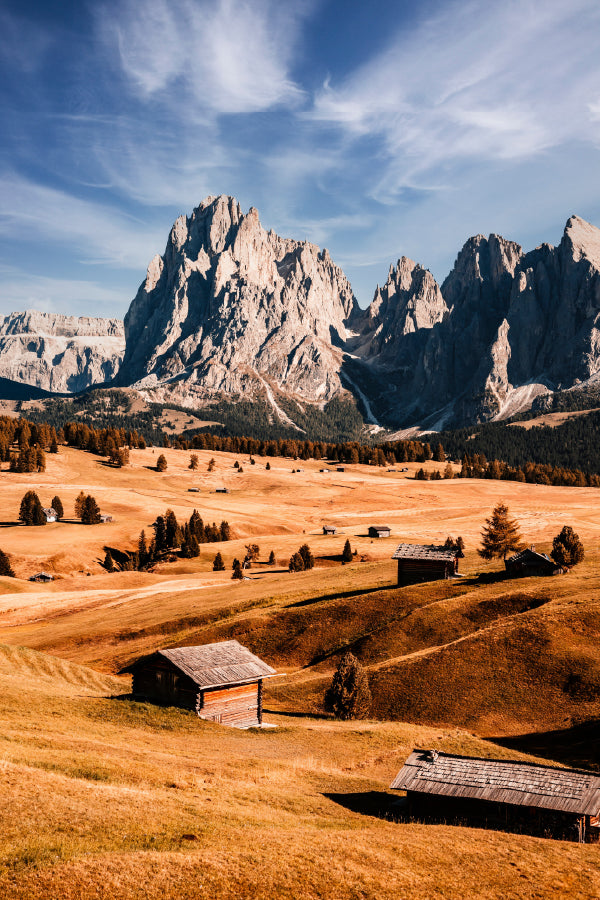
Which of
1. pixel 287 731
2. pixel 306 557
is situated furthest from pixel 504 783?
pixel 306 557

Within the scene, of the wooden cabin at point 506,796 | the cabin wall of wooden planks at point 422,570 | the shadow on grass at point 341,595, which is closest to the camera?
the wooden cabin at point 506,796

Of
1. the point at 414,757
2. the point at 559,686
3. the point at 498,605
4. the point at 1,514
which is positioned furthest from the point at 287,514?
the point at 414,757

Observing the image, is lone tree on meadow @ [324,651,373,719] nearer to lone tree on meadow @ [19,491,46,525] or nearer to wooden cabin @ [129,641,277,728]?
wooden cabin @ [129,641,277,728]

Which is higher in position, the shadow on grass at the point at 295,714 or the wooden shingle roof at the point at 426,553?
the wooden shingle roof at the point at 426,553

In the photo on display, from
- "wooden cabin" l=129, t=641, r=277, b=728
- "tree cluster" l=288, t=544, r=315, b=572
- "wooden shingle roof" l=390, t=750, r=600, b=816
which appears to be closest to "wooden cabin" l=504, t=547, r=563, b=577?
"wooden cabin" l=129, t=641, r=277, b=728

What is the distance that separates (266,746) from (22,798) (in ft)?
60.6

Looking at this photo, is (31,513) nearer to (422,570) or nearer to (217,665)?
(422,570)

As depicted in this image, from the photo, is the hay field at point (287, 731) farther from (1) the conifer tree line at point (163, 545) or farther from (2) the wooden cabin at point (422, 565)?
(1) the conifer tree line at point (163, 545)

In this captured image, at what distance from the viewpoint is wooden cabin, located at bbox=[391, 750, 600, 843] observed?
23.6m

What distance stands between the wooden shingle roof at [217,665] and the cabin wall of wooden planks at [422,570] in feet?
92.8

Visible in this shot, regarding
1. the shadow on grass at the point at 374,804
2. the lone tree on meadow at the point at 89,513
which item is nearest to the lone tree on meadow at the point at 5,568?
the lone tree on meadow at the point at 89,513

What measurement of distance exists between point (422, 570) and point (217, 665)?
107 ft

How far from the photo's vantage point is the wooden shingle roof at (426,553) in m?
67.6

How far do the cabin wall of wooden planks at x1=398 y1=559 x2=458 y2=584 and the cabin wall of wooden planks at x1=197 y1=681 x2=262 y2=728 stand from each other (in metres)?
29.5
